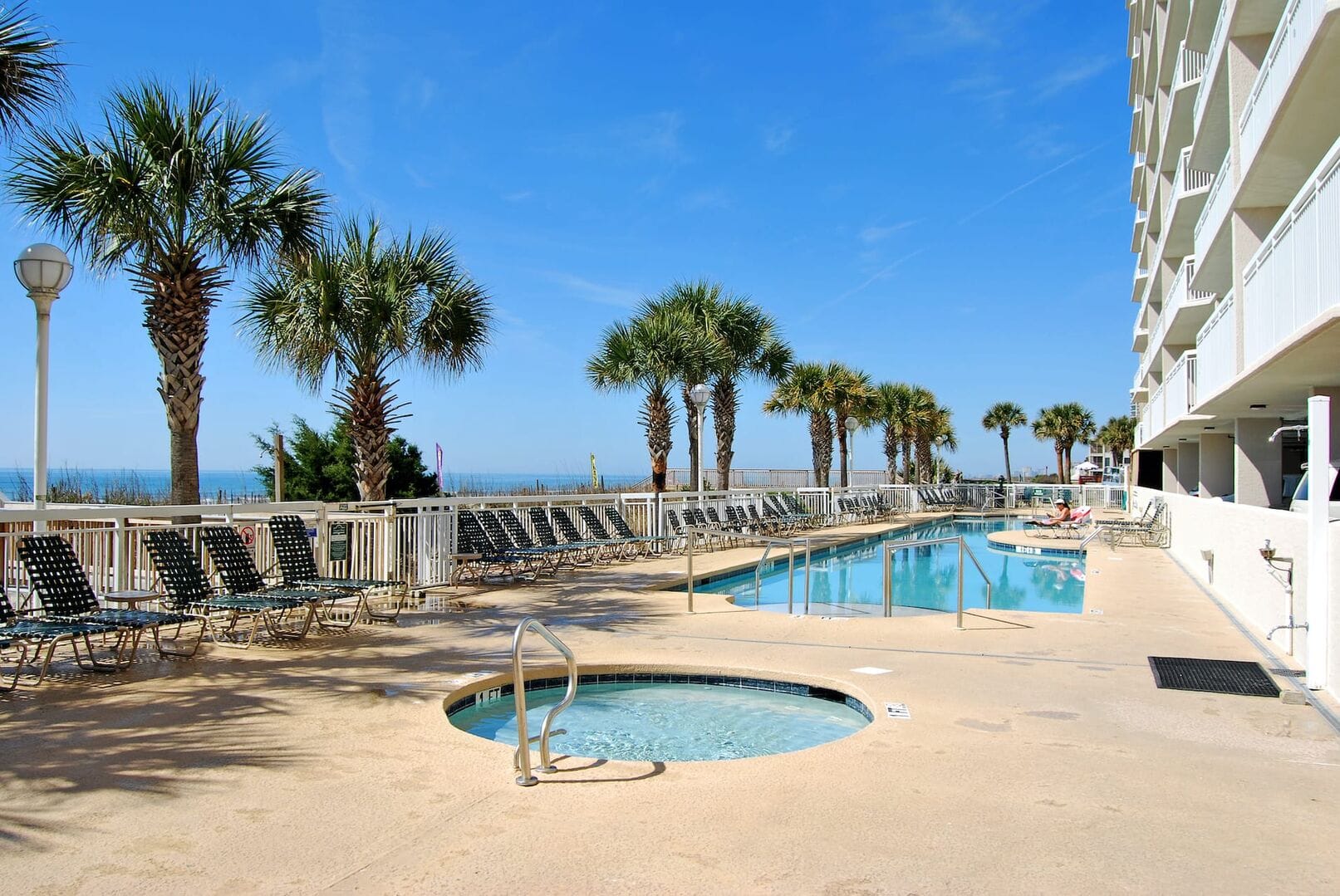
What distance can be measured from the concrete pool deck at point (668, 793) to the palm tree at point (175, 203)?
457 cm

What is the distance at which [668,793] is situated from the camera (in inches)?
163

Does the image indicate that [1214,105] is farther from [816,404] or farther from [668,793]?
[816,404]

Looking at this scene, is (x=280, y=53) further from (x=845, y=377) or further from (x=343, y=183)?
(x=845, y=377)

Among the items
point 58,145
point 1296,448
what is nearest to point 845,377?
point 1296,448

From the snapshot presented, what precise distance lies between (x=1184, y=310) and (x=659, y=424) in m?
12.6

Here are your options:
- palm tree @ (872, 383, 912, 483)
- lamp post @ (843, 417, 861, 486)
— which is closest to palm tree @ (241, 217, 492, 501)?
lamp post @ (843, 417, 861, 486)

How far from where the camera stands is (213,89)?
9.78 m

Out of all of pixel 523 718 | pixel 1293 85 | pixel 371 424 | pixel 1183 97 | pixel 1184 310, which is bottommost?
pixel 523 718

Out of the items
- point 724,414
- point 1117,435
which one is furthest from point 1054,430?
point 724,414

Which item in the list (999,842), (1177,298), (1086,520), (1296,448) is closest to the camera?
(999,842)

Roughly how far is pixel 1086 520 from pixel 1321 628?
19.3 m

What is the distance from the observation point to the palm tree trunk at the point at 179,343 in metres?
10.2

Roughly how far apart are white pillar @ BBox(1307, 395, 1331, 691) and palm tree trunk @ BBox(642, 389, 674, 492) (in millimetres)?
16981

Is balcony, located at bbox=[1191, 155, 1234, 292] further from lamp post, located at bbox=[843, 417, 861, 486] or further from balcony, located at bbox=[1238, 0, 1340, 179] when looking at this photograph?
lamp post, located at bbox=[843, 417, 861, 486]
